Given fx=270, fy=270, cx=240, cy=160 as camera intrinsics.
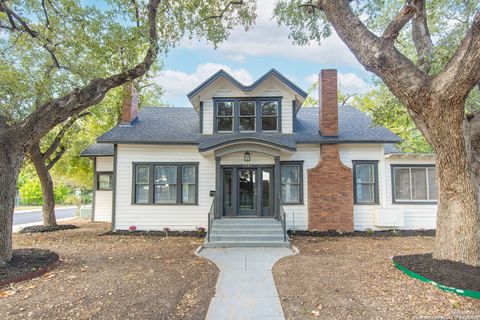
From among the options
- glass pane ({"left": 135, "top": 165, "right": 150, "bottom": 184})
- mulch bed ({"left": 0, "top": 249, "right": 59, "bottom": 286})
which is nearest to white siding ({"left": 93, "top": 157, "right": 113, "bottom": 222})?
glass pane ({"left": 135, "top": 165, "right": 150, "bottom": 184})

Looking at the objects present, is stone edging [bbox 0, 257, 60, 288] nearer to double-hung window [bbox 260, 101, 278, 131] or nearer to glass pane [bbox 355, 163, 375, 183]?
double-hung window [bbox 260, 101, 278, 131]

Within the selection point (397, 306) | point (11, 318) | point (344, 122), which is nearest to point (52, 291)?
point (11, 318)

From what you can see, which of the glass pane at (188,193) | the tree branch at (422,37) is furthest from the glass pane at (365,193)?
the glass pane at (188,193)

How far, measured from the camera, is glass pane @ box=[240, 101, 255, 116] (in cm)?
1116

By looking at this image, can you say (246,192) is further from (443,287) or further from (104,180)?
(104,180)

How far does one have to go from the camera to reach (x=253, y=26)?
10750mm

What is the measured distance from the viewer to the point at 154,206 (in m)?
10.6

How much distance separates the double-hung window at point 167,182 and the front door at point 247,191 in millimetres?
1326

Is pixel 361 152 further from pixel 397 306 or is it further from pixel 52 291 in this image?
pixel 52 291

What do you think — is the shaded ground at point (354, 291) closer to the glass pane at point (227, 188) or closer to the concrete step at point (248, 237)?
the concrete step at point (248, 237)

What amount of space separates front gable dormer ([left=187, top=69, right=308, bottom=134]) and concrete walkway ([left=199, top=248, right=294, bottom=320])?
514 centimetres

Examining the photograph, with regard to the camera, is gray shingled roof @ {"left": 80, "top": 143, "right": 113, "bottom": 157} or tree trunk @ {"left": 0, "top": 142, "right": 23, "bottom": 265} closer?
tree trunk @ {"left": 0, "top": 142, "right": 23, "bottom": 265}

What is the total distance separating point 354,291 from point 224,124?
7.96 metres

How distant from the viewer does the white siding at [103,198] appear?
14.3m
